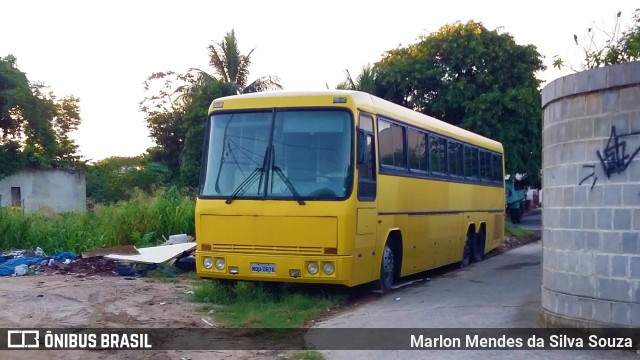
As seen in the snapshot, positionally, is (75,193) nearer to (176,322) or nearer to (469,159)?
(469,159)

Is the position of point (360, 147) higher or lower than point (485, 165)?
lower

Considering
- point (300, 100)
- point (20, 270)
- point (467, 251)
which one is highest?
point (300, 100)

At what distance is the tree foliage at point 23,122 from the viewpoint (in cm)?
3759

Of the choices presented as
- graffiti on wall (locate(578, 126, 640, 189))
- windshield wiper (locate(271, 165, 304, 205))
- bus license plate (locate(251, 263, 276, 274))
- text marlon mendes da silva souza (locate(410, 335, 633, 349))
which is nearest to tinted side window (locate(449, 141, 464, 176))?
windshield wiper (locate(271, 165, 304, 205))

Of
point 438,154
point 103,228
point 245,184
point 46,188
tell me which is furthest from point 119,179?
point 245,184

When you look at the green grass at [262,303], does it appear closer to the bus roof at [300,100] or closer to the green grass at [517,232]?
the bus roof at [300,100]

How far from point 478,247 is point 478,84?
1463 centimetres

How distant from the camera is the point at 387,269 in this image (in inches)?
509

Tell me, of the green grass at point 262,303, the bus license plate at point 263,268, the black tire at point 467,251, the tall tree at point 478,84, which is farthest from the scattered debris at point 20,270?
the tall tree at point 478,84

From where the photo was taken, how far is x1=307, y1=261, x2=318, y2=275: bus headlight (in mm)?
Answer: 10969

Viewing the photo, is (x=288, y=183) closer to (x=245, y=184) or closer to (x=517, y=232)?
(x=245, y=184)

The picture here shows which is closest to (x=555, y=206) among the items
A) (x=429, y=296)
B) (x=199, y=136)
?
(x=429, y=296)

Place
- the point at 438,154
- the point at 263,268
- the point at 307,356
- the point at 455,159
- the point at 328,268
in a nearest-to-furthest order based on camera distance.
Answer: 1. the point at 307,356
2. the point at 328,268
3. the point at 263,268
4. the point at 438,154
5. the point at 455,159

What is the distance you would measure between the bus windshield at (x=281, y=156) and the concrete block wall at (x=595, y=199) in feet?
11.3
